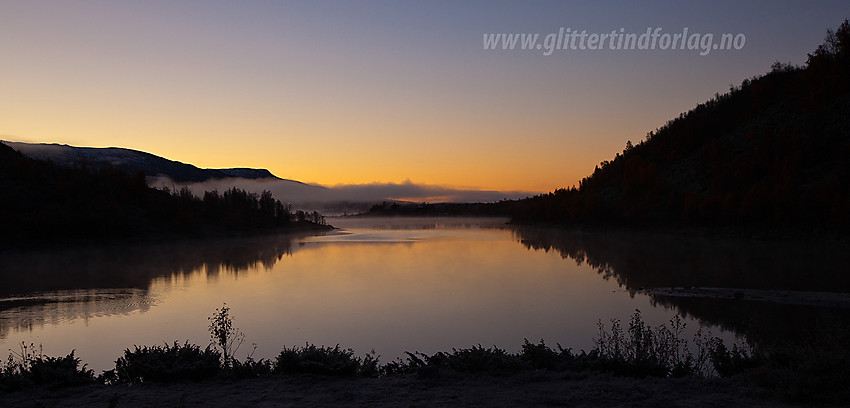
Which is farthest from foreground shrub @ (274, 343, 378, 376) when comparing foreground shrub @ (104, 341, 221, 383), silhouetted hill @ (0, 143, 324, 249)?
silhouetted hill @ (0, 143, 324, 249)

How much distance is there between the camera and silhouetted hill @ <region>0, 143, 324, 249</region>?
53.4 metres

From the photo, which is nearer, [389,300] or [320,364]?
[320,364]

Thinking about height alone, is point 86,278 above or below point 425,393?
below

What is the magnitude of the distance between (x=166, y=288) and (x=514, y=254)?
26893 millimetres

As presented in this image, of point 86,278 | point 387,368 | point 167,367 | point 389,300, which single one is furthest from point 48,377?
point 86,278

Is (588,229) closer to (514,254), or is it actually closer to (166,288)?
(514,254)

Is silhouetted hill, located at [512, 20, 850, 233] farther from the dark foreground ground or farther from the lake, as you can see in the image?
the dark foreground ground

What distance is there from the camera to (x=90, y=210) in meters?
60.6

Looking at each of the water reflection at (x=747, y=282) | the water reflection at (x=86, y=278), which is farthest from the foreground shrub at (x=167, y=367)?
the water reflection at (x=747, y=282)

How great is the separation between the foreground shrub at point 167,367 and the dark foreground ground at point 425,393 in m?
0.28

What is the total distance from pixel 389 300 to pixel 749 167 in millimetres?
65959

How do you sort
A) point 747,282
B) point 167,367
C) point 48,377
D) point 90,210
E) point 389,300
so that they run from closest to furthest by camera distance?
point 48,377
point 167,367
point 389,300
point 747,282
point 90,210

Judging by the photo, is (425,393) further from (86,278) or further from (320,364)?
(86,278)

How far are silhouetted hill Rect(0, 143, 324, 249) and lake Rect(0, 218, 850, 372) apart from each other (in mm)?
15717
